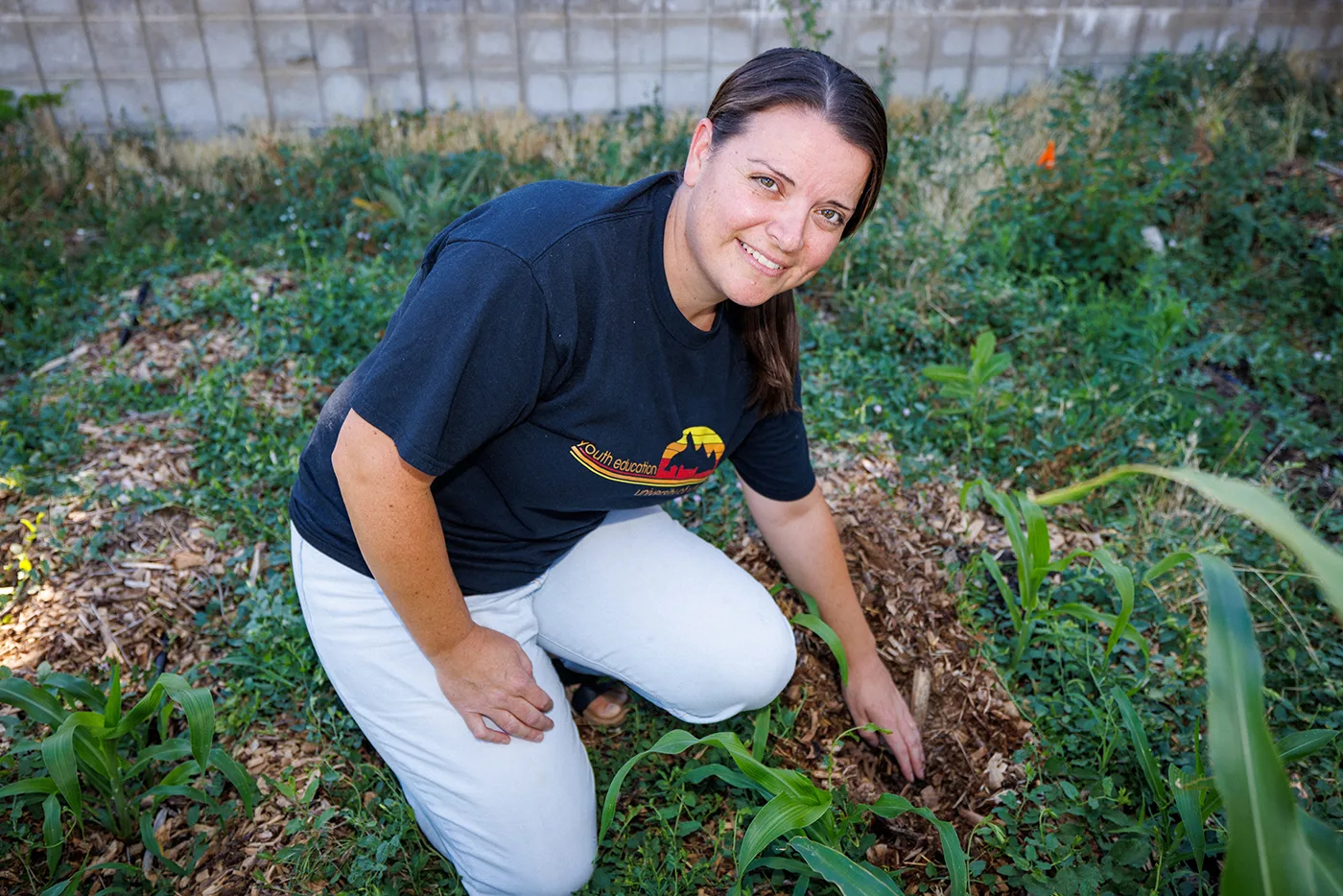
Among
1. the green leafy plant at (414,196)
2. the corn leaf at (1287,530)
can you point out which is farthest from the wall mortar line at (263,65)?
the corn leaf at (1287,530)

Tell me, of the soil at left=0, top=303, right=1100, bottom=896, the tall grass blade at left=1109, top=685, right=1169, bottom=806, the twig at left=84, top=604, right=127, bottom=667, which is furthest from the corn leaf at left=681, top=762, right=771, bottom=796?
the twig at left=84, top=604, right=127, bottom=667

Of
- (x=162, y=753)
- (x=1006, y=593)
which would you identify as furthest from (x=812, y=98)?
(x=162, y=753)

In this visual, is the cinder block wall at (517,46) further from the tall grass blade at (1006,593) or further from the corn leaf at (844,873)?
the corn leaf at (844,873)

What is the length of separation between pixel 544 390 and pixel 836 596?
101cm

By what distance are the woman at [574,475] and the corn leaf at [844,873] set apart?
0.55m

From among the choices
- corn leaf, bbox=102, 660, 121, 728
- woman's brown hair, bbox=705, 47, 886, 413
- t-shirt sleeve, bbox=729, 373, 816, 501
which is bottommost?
corn leaf, bbox=102, 660, 121, 728

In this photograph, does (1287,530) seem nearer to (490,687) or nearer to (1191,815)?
(1191,815)

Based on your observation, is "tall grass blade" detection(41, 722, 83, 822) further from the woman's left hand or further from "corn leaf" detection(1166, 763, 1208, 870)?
"corn leaf" detection(1166, 763, 1208, 870)

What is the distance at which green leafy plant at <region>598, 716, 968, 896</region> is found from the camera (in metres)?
1.63

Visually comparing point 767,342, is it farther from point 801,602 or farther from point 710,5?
point 710,5

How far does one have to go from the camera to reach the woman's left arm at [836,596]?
2.32m

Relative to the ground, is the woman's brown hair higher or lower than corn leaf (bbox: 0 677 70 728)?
higher

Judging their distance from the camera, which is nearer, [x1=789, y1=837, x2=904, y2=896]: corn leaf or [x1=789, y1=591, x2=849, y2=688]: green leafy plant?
[x1=789, y1=837, x2=904, y2=896]: corn leaf

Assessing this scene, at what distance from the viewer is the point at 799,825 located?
172cm
